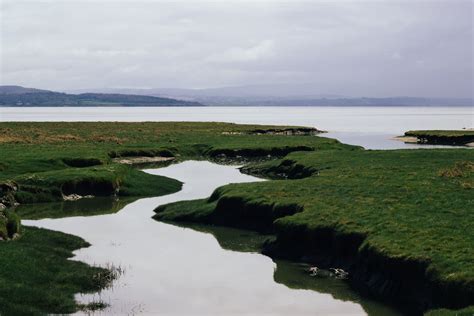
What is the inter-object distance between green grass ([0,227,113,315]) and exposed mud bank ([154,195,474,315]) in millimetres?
11901

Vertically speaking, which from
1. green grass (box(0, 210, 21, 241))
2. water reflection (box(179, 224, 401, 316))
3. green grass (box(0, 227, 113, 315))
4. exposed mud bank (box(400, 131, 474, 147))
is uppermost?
exposed mud bank (box(400, 131, 474, 147))

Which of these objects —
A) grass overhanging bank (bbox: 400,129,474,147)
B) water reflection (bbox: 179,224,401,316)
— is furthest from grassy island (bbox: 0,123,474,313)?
grass overhanging bank (bbox: 400,129,474,147)

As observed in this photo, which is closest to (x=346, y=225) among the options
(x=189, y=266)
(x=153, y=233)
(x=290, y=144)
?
(x=189, y=266)

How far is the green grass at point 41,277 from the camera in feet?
91.0

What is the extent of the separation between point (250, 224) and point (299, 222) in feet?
27.8

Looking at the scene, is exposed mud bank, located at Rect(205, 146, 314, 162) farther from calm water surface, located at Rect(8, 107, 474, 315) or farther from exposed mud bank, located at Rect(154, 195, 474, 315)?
exposed mud bank, located at Rect(154, 195, 474, 315)

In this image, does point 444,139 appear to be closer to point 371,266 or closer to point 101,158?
point 101,158

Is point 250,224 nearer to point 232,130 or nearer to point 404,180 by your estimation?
point 404,180

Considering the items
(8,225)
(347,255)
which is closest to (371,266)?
(347,255)

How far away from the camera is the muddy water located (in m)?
29.4

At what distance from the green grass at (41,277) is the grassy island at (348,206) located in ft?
1.83

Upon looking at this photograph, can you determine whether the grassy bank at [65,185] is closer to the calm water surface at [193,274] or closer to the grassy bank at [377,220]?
the calm water surface at [193,274]

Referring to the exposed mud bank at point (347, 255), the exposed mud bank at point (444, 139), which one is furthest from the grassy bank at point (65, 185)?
the exposed mud bank at point (444, 139)

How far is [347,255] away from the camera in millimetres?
35719
